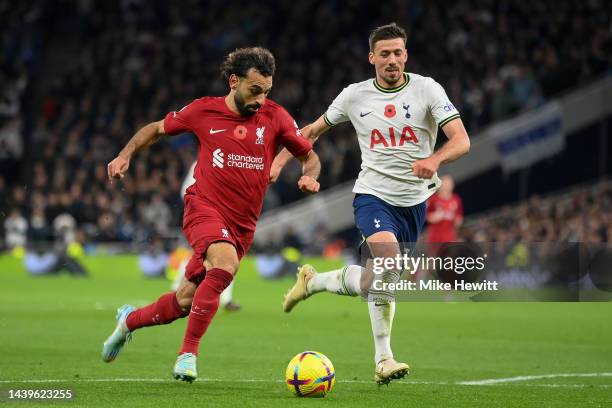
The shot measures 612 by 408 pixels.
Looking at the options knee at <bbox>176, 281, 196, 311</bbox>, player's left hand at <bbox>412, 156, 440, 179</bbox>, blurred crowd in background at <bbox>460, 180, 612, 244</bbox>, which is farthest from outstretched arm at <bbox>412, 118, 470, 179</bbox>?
blurred crowd in background at <bbox>460, 180, 612, 244</bbox>

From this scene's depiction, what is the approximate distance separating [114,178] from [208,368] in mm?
2002

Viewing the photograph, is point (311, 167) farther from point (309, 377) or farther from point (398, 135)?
point (309, 377)

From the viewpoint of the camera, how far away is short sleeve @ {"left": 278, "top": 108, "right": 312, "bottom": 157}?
824cm

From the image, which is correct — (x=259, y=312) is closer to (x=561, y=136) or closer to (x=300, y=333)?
(x=300, y=333)

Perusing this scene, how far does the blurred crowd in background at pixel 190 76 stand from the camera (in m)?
24.4

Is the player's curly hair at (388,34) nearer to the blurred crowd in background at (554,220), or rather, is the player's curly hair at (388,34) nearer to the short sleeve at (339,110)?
the short sleeve at (339,110)

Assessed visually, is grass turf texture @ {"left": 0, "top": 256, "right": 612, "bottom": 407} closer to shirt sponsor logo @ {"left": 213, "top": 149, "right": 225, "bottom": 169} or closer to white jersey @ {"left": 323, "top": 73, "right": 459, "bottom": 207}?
white jersey @ {"left": 323, "top": 73, "right": 459, "bottom": 207}

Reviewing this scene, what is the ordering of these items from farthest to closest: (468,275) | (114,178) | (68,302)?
(68,302) < (468,275) < (114,178)

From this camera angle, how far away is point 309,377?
7.38 metres

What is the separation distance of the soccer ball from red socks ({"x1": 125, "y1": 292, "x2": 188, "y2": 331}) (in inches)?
40.1

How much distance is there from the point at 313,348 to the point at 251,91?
3.61 metres

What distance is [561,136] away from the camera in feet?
77.0

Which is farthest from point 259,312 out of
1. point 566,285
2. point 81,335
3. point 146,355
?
point 566,285

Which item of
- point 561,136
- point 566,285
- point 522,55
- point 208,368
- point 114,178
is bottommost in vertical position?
point 208,368
